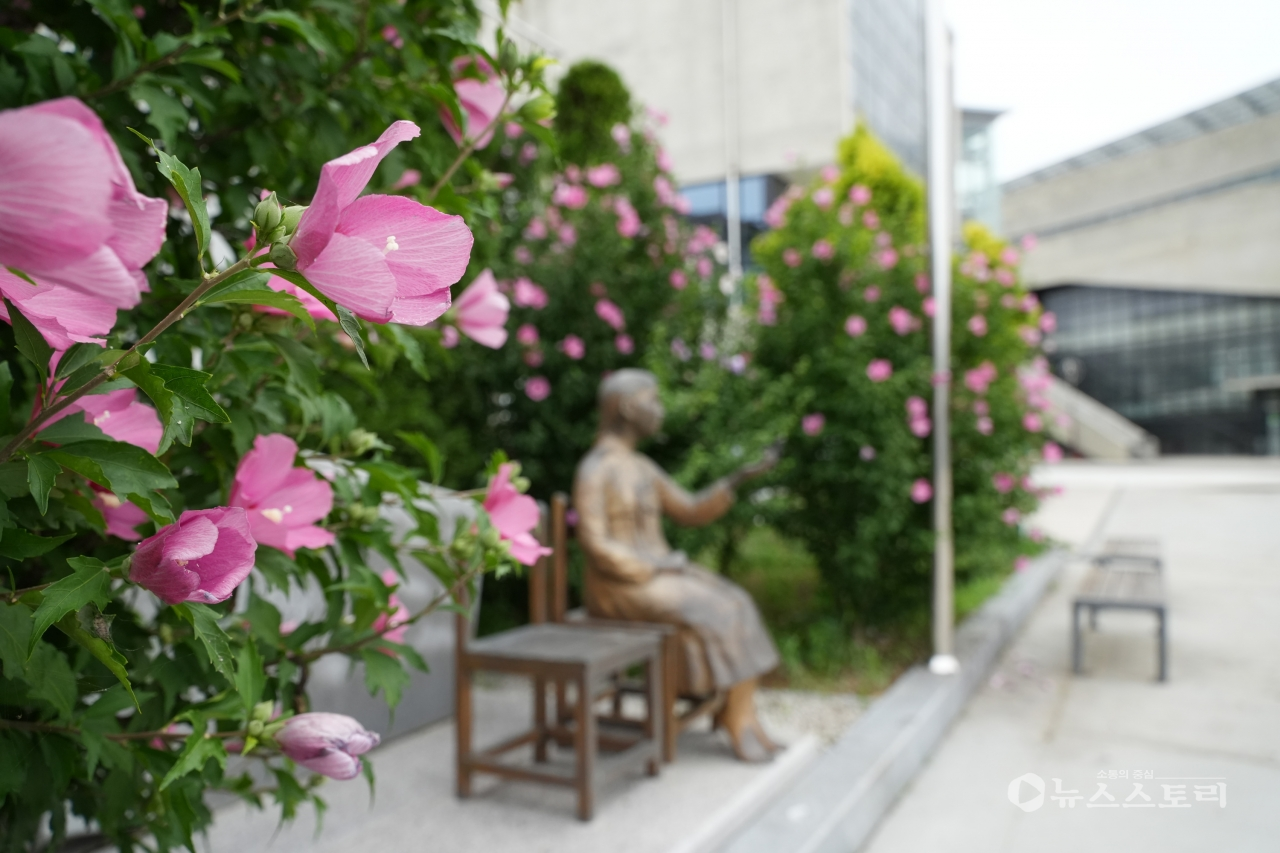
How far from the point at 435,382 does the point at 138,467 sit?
152 inches

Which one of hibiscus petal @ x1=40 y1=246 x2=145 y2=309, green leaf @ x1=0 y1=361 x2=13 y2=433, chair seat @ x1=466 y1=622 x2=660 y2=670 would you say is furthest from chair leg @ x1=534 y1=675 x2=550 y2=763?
hibiscus petal @ x1=40 y1=246 x2=145 y2=309

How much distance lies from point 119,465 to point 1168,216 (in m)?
19.0

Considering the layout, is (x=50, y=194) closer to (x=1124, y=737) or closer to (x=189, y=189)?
(x=189, y=189)

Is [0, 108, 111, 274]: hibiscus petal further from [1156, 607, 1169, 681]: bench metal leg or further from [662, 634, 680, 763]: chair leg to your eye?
[1156, 607, 1169, 681]: bench metal leg

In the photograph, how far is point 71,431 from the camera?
1.94 ft

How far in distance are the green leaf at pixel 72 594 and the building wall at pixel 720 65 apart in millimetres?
13193

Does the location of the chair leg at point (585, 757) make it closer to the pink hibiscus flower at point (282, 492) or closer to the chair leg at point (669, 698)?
the chair leg at point (669, 698)

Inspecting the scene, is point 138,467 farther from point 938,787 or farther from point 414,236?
point 938,787

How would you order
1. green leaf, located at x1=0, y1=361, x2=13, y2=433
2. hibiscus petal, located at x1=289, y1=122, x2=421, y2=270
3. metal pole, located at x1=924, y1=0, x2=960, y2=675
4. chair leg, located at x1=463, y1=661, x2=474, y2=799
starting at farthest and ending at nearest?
metal pole, located at x1=924, y1=0, x2=960, y2=675, chair leg, located at x1=463, y1=661, x2=474, y2=799, green leaf, located at x1=0, y1=361, x2=13, y2=433, hibiscus petal, located at x1=289, y1=122, x2=421, y2=270

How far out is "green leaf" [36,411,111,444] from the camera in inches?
23.0

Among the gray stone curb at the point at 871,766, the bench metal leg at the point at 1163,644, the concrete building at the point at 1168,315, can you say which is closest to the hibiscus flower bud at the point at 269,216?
the gray stone curb at the point at 871,766

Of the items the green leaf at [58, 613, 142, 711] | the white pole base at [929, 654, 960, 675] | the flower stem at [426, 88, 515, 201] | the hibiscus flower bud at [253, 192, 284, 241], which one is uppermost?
the flower stem at [426, 88, 515, 201]

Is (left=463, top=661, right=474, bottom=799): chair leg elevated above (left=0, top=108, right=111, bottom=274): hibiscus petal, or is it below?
below

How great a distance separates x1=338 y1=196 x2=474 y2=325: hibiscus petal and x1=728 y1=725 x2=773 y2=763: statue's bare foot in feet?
8.36
